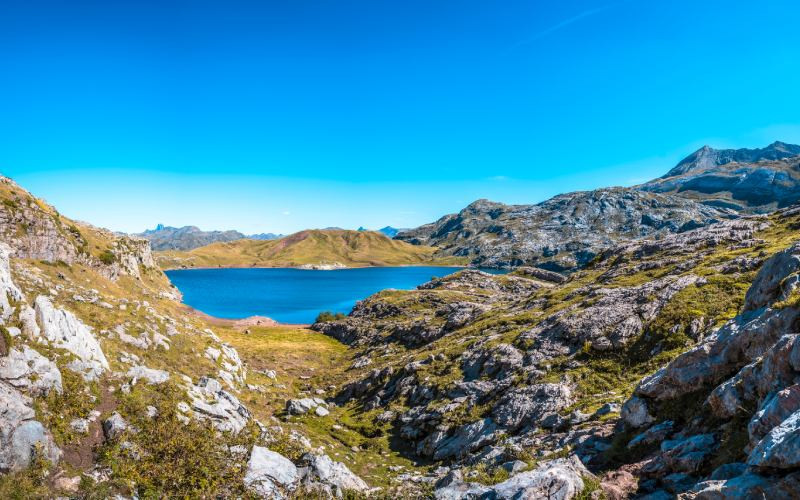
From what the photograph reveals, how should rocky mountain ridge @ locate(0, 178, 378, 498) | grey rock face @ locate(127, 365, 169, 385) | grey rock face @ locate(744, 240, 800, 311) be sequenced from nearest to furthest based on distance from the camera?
rocky mountain ridge @ locate(0, 178, 378, 498) < grey rock face @ locate(744, 240, 800, 311) < grey rock face @ locate(127, 365, 169, 385)

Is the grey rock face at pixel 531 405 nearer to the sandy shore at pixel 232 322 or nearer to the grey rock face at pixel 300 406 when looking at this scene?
the grey rock face at pixel 300 406

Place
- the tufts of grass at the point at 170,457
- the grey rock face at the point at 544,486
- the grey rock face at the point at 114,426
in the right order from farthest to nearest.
→ the grey rock face at the point at 114,426 < the tufts of grass at the point at 170,457 < the grey rock face at the point at 544,486

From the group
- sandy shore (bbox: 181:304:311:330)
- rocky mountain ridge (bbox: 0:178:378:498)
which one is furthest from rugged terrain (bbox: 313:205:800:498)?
sandy shore (bbox: 181:304:311:330)

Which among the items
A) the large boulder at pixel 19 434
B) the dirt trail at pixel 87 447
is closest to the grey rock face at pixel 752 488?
the dirt trail at pixel 87 447

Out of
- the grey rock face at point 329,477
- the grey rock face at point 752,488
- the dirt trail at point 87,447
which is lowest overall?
the grey rock face at point 329,477

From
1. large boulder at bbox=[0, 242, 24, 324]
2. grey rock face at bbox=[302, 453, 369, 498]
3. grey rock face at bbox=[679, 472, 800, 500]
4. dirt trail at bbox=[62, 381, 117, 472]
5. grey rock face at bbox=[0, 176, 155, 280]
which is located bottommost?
grey rock face at bbox=[302, 453, 369, 498]

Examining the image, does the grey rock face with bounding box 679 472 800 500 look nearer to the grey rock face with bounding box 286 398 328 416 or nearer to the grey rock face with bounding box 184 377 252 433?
the grey rock face with bounding box 184 377 252 433

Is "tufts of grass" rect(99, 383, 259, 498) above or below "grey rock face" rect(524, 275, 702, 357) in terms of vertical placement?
below

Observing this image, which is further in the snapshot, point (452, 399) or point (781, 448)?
point (452, 399)

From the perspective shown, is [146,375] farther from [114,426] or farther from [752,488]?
[752,488]

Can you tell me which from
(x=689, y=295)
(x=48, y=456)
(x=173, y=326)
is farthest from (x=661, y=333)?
(x=173, y=326)

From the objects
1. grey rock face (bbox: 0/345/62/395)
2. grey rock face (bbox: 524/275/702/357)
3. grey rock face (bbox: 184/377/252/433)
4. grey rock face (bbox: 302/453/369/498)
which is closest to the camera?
grey rock face (bbox: 0/345/62/395)

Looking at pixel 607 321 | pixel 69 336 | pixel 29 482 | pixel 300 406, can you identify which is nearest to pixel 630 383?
pixel 607 321

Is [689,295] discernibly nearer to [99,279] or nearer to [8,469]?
[8,469]
